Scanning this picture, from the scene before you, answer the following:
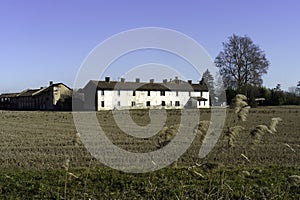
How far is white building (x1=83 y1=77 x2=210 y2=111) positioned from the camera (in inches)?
3607

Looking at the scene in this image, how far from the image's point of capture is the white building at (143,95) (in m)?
91.6

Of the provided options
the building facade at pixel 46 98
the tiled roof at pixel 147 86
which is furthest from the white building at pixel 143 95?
the building facade at pixel 46 98

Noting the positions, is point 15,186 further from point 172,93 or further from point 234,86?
point 172,93

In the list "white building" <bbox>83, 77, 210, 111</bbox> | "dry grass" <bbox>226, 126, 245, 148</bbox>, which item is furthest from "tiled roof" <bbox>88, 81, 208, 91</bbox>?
"dry grass" <bbox>226, 126, 245, 148</bbox>

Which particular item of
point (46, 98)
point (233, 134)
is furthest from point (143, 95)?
point (233, 134)

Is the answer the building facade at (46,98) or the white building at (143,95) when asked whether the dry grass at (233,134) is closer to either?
the white building at (143,95)

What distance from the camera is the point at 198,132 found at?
7789 millimetres

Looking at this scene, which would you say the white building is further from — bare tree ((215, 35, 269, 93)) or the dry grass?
the dry grass

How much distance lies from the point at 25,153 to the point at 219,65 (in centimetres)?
6146

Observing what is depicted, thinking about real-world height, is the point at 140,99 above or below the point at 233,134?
above

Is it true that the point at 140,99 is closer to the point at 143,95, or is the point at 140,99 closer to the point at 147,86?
the point at 143,95

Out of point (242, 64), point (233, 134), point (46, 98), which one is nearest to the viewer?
point (233, 134)

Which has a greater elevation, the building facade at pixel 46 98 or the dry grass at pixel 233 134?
the building facade at pixel 46 98

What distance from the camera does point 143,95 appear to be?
96.6m
